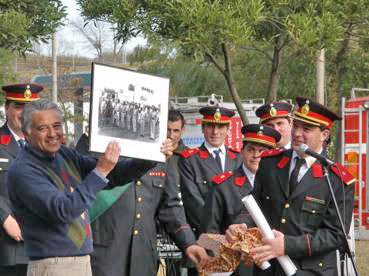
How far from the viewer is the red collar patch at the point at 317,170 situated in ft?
18.6

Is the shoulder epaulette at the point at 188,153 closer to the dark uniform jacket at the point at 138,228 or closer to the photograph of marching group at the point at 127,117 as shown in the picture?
the dark uniform jacket at the point at 138,228

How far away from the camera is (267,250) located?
5.44 meters

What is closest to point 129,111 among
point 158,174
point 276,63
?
point 158,174

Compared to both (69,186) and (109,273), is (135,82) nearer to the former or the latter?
(69,186)

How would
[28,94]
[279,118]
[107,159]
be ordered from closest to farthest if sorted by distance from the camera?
[107,159]
[28,94]
[279,118]

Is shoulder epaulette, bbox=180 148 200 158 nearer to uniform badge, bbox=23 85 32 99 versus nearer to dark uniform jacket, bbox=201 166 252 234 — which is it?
dark uniform jacket, bbox=201 166 252 234

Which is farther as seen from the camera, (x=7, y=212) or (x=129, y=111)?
(x=7, y=212)

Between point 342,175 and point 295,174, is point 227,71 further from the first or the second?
point 342,175

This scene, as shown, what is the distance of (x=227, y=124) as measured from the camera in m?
8.68

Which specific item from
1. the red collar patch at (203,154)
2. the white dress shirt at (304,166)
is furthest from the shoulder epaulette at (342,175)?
the red collar patch at (203,154)

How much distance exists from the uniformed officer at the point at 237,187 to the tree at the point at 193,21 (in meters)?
1.01

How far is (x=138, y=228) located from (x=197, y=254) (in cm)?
56

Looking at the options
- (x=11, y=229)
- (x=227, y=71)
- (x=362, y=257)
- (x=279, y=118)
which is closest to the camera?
(x=11, y=229)

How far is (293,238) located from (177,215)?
1709mm
